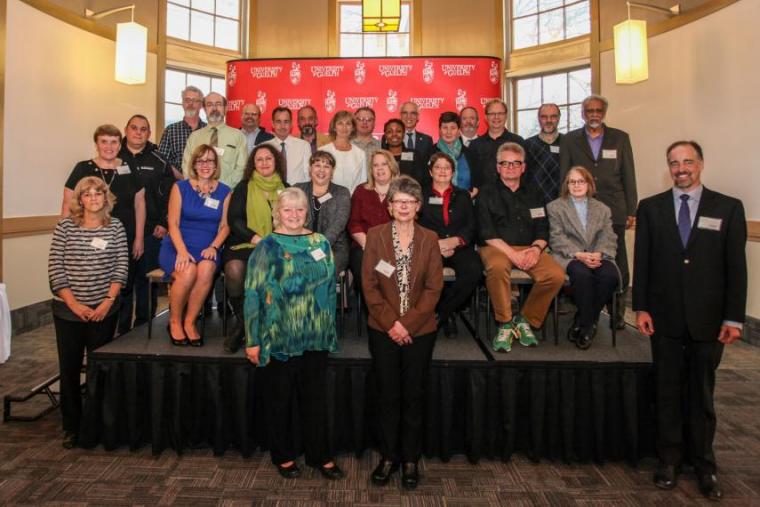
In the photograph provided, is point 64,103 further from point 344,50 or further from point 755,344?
point 755,344

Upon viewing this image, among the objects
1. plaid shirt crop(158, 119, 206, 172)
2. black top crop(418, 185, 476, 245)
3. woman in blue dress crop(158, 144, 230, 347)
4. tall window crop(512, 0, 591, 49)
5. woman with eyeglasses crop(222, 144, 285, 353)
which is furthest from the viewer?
tall window crop(512, 0, 591, 49)

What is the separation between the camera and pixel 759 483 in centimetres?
236

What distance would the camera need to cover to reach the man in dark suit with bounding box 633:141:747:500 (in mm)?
2217

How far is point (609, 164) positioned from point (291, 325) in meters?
2.78

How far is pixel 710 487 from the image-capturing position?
2240 millimetres

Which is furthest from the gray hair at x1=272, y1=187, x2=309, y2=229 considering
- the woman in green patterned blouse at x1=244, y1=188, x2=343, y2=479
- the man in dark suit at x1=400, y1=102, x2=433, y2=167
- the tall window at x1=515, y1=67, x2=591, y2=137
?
the tall window at x1=515, y1=67, x2=591, y2=137

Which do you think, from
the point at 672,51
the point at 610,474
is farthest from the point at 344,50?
the point at 610,474

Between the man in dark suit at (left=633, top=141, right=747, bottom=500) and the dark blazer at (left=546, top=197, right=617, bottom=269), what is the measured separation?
0.78 metres

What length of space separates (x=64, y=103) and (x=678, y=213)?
5.71m

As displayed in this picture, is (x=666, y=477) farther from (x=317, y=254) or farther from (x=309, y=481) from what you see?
(x=317, y=254)

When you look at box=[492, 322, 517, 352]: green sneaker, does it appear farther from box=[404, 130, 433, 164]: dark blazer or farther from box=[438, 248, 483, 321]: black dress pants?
box=[404, 130, 433, 164]: dark blazer

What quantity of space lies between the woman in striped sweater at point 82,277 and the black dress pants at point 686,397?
2679mm

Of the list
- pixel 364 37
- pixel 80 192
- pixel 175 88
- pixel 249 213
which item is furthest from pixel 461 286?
pixel 364 37

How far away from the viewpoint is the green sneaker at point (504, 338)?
2855 mm
